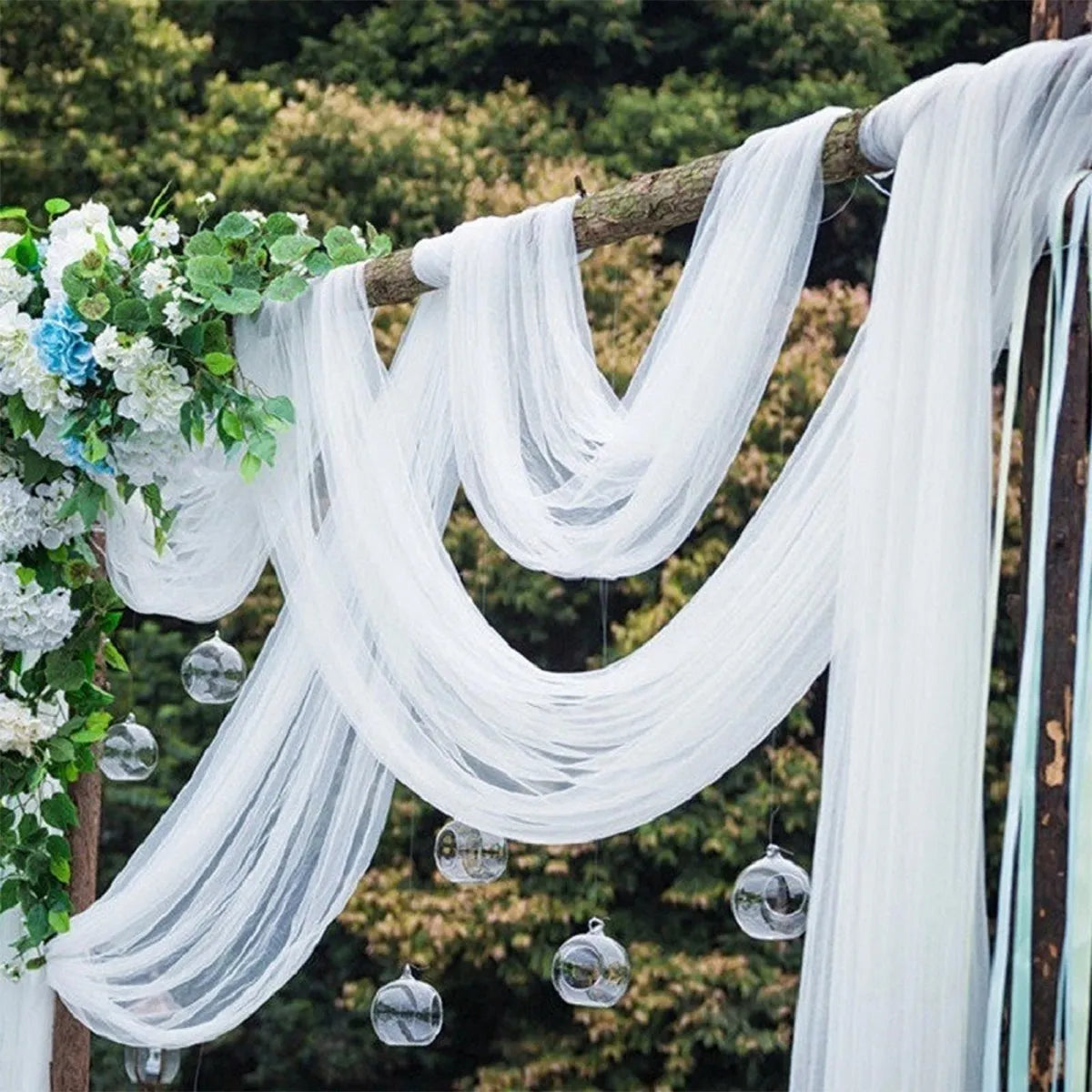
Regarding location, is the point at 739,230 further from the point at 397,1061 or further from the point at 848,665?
the point at 397,1061

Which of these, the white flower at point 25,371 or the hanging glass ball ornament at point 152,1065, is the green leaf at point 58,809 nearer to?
the hanging glass ball ornament at point 152,1065

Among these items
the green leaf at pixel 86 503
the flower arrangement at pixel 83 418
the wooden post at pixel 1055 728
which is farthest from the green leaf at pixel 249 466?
the wooden post at pixel 1055 728

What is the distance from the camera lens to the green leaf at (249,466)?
133 inches

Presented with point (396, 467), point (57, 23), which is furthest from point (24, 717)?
point (57, 23)

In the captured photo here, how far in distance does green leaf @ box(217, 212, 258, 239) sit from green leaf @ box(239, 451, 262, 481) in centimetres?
38

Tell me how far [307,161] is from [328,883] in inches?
184

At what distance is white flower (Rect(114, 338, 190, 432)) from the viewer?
339 centimetres

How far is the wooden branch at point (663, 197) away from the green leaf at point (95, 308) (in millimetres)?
859

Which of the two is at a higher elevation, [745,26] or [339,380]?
[745,26]

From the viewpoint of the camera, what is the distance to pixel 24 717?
3686 millimetres

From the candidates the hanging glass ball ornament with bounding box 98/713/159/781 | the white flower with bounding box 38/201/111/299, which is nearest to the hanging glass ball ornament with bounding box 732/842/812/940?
the hanging glass ball ornament with bounding box 98/713/159/781

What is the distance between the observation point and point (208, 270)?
3.44 meters

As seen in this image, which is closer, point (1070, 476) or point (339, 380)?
point (1070, 476)

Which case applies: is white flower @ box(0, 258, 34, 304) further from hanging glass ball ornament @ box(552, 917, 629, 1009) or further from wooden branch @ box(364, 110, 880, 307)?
hanging glass ball ornament @ box(552, 917, 629, 1009)
